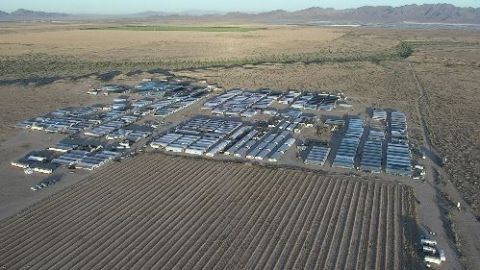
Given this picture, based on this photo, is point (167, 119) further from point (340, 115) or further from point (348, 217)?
point (348, 217)

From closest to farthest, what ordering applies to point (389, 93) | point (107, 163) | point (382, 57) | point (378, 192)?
point (378, 192)
point (107, 163)
point (389, 93)
point (382, 57)

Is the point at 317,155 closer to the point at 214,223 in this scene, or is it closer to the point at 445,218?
the point at 445,218

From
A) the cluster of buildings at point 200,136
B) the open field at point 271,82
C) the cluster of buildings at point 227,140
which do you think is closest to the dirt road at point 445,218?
the open field at point 271,82

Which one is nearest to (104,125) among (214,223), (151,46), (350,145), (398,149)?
(214,223)

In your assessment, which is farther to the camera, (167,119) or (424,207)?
(167,119)

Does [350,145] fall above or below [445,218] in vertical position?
above

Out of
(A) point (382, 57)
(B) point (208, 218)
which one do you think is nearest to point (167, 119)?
(B) point (208, 218)

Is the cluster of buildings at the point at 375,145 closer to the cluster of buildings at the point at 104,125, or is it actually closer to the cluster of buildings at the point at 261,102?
the cluster of buildings at the point at 261,102

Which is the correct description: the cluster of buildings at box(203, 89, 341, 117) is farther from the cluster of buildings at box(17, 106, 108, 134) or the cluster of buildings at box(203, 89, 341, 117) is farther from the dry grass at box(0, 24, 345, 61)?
the dry grass at box(0, 24, 345, 61)
